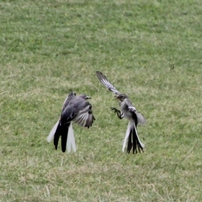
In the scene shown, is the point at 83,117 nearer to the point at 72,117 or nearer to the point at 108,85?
the point at 72,117

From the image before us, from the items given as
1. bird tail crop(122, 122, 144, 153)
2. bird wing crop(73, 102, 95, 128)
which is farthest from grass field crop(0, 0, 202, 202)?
bird wing crop(73, 102, 95, 128)

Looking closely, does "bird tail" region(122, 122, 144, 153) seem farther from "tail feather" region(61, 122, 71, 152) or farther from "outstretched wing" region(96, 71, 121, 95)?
"tail feather" region(61, 122, 71, 152)

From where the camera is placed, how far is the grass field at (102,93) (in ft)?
17.9

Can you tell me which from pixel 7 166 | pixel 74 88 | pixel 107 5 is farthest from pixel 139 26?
pixel 7 166

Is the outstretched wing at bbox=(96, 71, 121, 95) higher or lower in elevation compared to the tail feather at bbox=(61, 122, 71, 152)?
higher

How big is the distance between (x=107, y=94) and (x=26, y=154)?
2.01 m

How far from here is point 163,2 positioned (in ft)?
37.0

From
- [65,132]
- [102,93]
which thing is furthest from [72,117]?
[102,93]

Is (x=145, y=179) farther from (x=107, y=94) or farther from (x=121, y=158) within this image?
(x=107, y=94)

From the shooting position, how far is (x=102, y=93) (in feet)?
26.0

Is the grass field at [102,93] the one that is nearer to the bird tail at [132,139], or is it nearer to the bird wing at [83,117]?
the bird tail at [132,139]

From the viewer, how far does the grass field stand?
17.9 feet

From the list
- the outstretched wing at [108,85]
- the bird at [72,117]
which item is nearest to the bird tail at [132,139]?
the outstretched wing at [108,85]

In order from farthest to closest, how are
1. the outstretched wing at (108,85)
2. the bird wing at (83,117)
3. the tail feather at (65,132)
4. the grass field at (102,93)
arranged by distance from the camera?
1. the grass field at (102,93)
2. the outstretched wing at (108,85)
3. the tail feather at (65,132)
4. the bird wing at (83,117)
